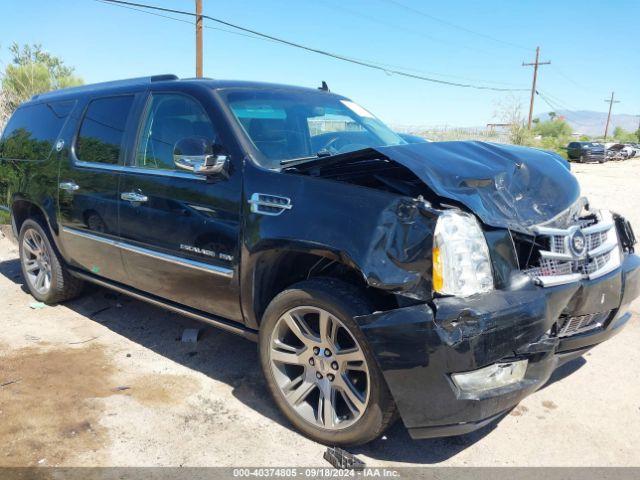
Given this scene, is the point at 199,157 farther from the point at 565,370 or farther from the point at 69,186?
the point at 565,370

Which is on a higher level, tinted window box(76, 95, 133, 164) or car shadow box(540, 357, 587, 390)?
tinted window box(76, 95, 133, 164)

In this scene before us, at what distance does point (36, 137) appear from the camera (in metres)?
5.13

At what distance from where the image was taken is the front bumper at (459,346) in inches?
92.5

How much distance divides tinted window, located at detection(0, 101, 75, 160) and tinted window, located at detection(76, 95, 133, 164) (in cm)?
45

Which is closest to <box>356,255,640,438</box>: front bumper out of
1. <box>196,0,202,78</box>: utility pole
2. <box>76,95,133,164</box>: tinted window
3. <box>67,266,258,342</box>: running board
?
<box>67,266,258,342</box>: running board

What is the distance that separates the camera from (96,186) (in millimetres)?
4184

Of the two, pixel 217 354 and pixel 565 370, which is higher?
pixel 565 370

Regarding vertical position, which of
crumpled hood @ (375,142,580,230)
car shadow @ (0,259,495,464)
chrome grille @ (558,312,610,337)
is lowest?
Result: car shadow @ (0,259,495,464)

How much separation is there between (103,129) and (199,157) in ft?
4.96

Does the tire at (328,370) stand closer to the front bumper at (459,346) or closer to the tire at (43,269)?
the front bumper at (459,346)

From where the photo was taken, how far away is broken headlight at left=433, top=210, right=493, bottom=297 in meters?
2.43

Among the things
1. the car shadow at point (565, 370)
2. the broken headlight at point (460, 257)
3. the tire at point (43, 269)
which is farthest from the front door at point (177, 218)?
the car shadow at point (565, 370)

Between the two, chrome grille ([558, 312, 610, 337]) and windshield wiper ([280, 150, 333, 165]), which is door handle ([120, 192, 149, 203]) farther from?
chrome grille ([558, 312, 610, 337])

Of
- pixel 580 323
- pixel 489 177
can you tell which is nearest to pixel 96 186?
pixel 489 177
